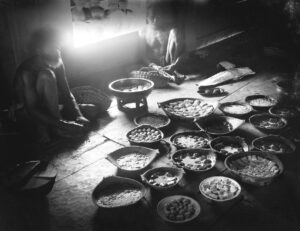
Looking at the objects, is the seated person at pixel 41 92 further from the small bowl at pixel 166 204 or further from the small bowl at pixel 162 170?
the small bowl at pixel 166 204

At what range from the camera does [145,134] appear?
506 centimetres

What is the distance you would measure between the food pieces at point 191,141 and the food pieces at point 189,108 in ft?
Answer: 1.68

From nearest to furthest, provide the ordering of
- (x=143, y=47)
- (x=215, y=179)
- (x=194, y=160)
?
(x=215, y=179) → (x=194, y=160) → (x=143, y=47)

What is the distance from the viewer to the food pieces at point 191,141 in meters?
4.82

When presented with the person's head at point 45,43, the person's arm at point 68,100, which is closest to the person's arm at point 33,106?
the person's head at point 45,43

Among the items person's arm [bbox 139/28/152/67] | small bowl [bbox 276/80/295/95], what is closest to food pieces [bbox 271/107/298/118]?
small bowl [bbox 276/80/295/95]

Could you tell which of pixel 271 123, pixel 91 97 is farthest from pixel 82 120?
pixel 271 123

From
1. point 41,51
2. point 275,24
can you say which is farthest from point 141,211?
point 275,24

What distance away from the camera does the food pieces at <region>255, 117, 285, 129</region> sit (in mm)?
5215

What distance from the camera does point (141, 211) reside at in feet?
12.1

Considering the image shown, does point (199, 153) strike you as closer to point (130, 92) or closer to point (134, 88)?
point (130, 92)

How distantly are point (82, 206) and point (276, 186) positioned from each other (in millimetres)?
2323

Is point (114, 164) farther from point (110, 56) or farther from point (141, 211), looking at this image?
point (110, 56)

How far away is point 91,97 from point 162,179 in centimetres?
247
